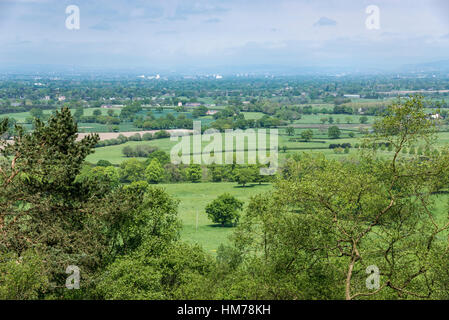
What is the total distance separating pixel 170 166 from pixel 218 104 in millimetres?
116072

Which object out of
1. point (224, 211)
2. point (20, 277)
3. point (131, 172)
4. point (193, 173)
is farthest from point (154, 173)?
point (20, 277)

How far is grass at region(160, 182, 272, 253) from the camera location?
45875 mm

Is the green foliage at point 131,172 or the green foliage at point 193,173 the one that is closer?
the green foliage at point 193,173

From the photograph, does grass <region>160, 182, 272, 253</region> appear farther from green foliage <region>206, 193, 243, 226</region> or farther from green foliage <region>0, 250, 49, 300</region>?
green foliage <region>0, 250, 49, 300</region>

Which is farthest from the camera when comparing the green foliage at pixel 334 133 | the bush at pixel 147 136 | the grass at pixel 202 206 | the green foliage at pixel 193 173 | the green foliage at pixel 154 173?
the bush at pixel 147 136

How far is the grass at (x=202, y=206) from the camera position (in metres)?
45.9

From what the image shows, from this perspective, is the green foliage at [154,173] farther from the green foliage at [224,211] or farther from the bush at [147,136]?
the bush at [147,136]

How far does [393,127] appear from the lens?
15.4 meters

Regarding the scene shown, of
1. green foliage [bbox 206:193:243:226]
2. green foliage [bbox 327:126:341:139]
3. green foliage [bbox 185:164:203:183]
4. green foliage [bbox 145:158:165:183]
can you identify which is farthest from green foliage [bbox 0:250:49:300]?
green foliage [bbox 327:126:341:139]

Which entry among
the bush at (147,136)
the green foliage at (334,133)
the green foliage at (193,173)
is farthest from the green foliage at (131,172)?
the green foliage at (334,133)

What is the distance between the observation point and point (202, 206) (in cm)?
5919

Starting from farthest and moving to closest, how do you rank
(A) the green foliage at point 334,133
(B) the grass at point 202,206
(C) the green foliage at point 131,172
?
1. (A) the green foliage at point 334,133
2. (C) the green foliage at point 131,172
3. (B) the grass at point 202,206
